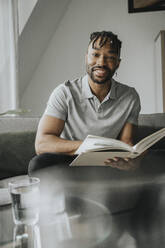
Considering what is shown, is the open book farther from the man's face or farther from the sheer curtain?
the sheer curtain

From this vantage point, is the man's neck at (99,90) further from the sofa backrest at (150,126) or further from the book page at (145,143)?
the book page at (145,143)

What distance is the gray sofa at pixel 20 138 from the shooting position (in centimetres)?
148

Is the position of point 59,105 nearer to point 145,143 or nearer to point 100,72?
point 100,72

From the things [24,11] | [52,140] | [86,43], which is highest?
[24,11]

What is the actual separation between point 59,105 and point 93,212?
775mm

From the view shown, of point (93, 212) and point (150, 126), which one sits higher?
point (150, 126)

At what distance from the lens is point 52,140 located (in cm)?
126

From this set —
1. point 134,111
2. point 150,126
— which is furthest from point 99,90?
point 150,126

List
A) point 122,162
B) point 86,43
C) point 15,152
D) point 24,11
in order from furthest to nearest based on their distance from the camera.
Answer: point 86,43, point 24,11, point 15,152, point 122,162

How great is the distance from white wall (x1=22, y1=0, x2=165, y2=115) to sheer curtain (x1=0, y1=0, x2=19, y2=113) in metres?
0.85

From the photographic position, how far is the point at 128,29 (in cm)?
310

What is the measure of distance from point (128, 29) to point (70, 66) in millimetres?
778

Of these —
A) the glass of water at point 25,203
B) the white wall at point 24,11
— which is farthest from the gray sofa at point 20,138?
the white wall at point 24,11

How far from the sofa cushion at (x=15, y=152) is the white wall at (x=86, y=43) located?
67.0 inches
